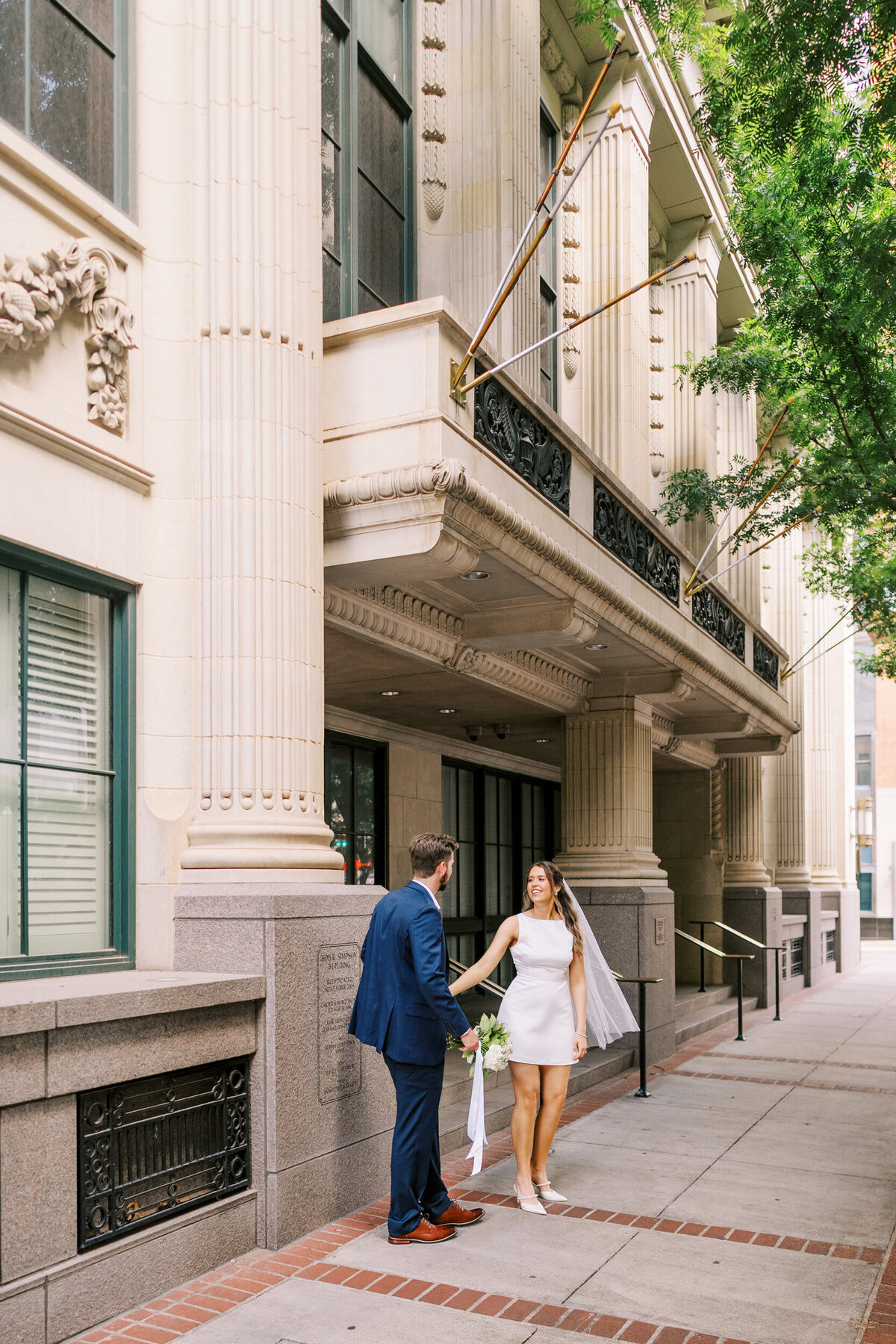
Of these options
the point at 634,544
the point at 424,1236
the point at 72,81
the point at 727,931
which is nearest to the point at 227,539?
the point at 72,81

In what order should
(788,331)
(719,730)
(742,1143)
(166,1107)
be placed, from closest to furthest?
1. (166,1107)
2. (742,1143)
3. (788,331)
4. (719,730)

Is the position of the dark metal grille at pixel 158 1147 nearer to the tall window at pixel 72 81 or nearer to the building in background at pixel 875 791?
the tall window at pixel 72 81

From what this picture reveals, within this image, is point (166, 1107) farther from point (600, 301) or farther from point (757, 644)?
point (757, 644)

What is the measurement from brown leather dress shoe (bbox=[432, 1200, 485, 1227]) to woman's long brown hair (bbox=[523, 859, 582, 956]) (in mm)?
1616

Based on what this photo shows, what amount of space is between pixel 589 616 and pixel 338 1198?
5.27 metres

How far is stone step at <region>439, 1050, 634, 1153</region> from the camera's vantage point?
8758 mm

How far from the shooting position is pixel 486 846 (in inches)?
704

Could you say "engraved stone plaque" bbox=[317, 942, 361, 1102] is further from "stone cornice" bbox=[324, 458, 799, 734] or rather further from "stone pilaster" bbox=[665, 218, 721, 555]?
"stone pilaster" bbox=[665, 218, 721, 555]

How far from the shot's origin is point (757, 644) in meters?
18.7

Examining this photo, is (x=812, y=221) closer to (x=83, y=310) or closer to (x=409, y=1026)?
(x=83, y=310)

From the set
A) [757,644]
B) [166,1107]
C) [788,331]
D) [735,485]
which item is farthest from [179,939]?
[757,644]

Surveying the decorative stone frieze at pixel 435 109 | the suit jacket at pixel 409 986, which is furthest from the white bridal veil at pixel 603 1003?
the decorative stone frieze at pixel 435 109

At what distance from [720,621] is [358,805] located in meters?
5.72

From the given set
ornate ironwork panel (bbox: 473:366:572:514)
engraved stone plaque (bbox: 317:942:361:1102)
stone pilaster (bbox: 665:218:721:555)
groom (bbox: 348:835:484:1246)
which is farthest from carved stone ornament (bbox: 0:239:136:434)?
stone pilaster (bbox: 665:218:721:555)
